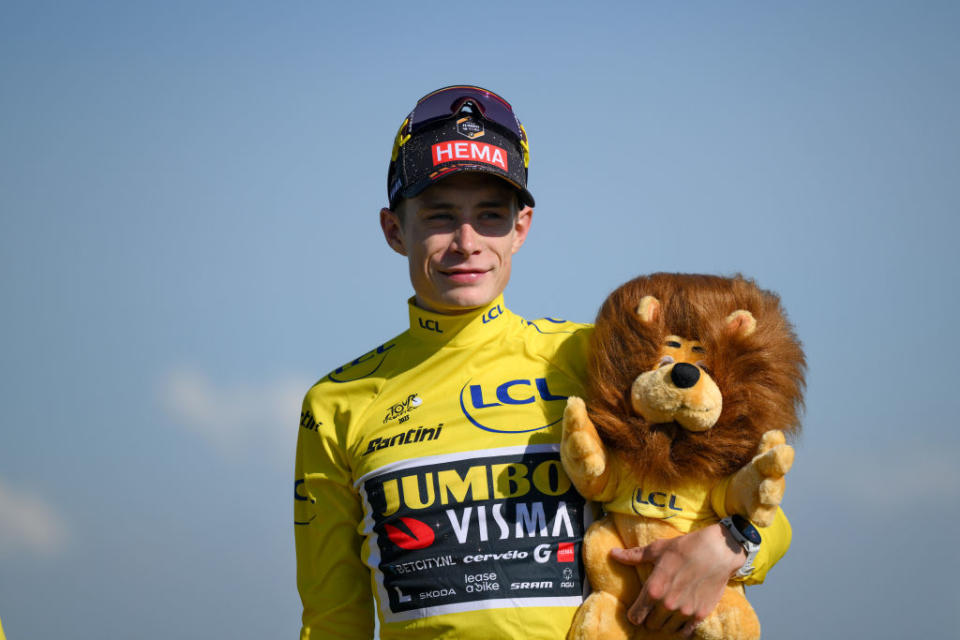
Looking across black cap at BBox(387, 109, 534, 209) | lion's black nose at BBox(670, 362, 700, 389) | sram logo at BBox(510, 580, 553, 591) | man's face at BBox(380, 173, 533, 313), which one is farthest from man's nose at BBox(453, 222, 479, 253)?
sram logo at BBox(510, 580, 553, 591)

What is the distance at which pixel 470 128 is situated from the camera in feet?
10.7

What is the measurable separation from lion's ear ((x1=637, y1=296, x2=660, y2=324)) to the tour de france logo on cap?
880 mm

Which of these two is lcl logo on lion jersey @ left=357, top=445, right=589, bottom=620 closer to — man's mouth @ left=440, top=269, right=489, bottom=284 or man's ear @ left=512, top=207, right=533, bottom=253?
man's mouth @ left=440, top=269, right=489, bottom=284

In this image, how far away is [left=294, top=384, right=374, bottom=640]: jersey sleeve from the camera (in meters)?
3.34

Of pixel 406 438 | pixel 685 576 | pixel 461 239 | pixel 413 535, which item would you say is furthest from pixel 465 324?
pixel 685 576

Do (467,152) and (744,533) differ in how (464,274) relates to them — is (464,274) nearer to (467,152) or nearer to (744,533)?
(467,152)

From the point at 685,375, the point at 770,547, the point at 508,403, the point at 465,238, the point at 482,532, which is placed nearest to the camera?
the point at 685,375

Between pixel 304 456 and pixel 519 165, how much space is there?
52.2 inches

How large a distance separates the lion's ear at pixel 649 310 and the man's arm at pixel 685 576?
61cm

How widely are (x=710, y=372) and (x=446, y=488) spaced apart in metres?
0.90

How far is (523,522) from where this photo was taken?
9.49 feet

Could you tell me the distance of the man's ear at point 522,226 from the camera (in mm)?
3520

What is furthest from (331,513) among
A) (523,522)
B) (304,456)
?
(523,522)

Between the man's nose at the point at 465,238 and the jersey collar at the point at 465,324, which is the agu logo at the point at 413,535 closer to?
the jersey collar at the point at 465,324
